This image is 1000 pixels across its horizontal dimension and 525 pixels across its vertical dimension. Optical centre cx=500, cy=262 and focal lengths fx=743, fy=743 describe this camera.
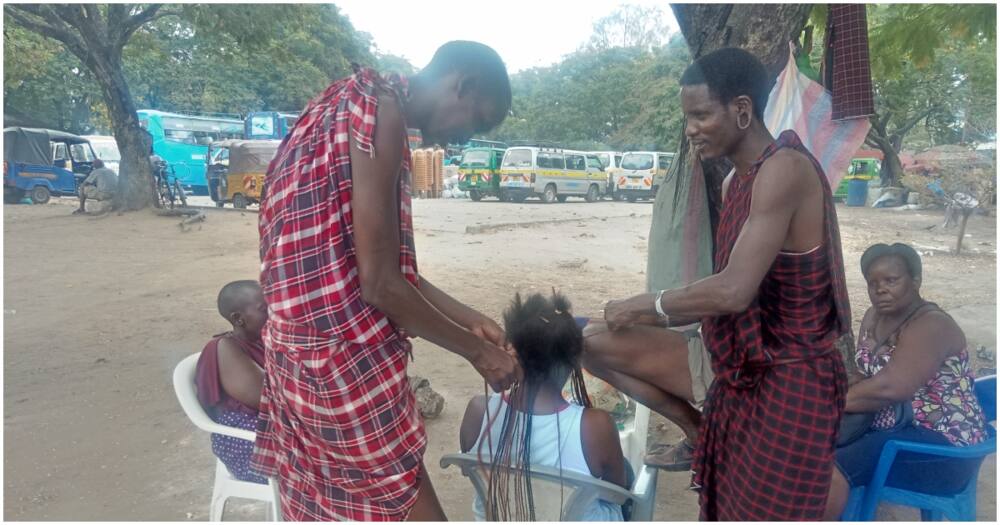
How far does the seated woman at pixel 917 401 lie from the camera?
2154 millimetres

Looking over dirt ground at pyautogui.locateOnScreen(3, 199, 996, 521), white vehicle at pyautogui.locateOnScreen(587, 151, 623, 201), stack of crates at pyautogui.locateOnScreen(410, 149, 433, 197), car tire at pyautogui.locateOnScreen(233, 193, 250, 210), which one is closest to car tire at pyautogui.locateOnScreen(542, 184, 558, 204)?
white vehicle at pyautogui.locateOnScreen(587, 151, 623, 201)

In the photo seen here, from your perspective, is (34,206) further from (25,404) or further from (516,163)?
(25,404)

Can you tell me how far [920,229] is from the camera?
46.3 feet

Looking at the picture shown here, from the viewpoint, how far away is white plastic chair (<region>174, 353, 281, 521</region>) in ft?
7.41

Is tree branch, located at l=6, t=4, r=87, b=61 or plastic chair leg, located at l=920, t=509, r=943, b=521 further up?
tree branch, located at l=6, t=4, r=87, b=61

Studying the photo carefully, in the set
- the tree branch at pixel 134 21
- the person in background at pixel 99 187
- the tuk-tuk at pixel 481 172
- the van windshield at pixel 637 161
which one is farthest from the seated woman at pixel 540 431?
the van windshield at pixel 637 161

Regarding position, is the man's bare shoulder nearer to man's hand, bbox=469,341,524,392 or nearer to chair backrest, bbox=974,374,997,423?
man's hand, bbox=469,341,524,392

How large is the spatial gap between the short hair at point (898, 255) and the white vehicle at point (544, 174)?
18263 millimetres

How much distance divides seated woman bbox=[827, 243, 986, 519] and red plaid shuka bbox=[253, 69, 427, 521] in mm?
1369

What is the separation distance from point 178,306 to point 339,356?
574 cm

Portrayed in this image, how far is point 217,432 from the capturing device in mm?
2260

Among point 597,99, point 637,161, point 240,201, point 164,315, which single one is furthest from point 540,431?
point 597,99

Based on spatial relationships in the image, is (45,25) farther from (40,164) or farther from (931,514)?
(931,514)

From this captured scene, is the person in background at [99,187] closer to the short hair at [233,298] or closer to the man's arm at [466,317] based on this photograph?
the short hair at [233,298]
